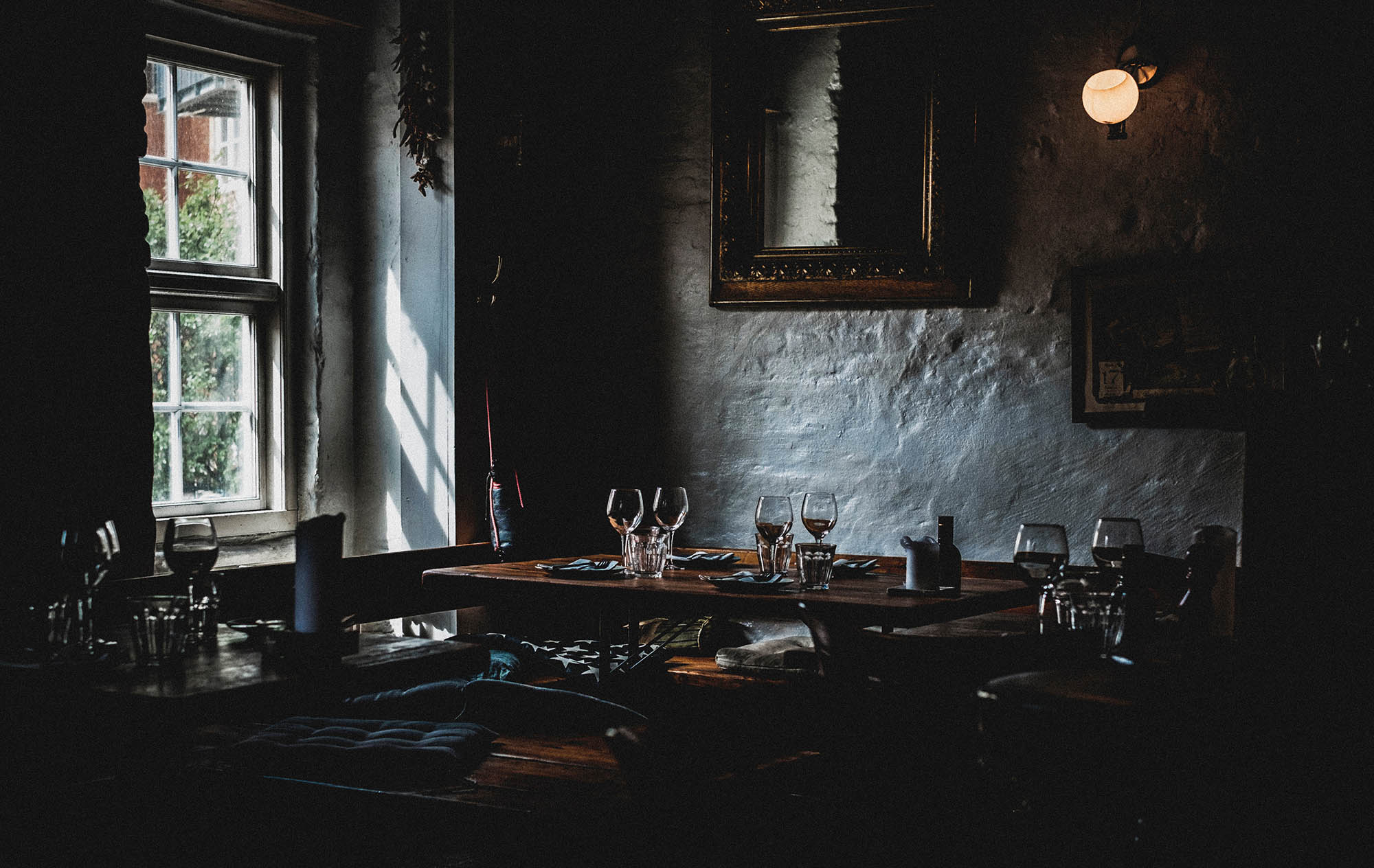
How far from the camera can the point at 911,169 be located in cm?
394

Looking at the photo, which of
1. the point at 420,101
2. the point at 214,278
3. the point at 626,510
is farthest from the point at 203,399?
the point at 626,510

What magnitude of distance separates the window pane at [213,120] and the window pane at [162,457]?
31.2 inches

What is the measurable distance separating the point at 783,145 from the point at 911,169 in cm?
46

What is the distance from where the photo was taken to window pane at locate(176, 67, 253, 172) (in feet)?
12.0

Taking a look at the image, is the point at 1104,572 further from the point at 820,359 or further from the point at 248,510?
the point at 248,510

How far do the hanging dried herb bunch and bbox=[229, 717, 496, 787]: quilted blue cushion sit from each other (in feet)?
7.11

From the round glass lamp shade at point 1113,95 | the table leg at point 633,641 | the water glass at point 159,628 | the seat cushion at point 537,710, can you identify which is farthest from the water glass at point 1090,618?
the round glass lamp shade at point 1113,95

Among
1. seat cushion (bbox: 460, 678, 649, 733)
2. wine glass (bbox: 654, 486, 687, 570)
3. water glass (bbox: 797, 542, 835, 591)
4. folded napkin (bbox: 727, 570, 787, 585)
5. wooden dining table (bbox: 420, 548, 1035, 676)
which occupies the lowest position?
seat cushion (bbox: 460, 678, 649, 733)

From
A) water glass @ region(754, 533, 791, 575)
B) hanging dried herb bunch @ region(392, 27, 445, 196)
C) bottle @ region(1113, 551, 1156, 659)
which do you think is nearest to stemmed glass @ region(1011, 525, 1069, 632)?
bottle @ region(1113, 551, 1156, 659)

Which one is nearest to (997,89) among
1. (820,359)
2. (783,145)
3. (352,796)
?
(783,145)

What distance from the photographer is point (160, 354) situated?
12.0ft

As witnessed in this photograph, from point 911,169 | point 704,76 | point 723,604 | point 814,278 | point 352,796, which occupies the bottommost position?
point 352,796

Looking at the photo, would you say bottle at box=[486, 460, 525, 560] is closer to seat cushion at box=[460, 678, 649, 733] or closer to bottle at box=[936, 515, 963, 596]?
seat cushion at box=[460, 678, 649, 733]

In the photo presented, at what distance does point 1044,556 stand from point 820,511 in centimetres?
95
